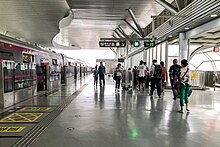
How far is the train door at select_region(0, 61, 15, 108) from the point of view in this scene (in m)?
7.30

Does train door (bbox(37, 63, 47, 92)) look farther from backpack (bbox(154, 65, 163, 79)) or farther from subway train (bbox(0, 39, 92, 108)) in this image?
backpack (bbox(154, 65, 163, 79))

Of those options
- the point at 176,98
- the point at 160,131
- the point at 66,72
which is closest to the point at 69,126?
the point at 160,131

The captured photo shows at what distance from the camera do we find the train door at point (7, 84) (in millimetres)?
7305

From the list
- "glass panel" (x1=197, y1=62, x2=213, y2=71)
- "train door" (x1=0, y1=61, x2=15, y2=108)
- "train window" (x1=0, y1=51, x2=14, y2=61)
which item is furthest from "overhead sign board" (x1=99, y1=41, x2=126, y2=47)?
"glass panel" (x1=197, y1=62, x2=213, y2=71)

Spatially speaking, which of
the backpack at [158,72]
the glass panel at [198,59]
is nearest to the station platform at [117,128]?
the backpack at [158,72]

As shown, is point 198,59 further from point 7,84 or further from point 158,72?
point 7,84

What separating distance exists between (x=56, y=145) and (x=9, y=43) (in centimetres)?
615

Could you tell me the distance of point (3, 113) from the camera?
6.56 meters

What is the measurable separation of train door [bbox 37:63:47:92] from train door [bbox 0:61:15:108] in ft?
13.6

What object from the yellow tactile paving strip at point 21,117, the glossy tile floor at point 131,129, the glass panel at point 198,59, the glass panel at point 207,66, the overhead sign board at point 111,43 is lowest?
the glossy tile floor at point 131,129

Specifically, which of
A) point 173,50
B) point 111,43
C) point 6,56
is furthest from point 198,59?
point 6,56

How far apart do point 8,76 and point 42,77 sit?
16.7 ft

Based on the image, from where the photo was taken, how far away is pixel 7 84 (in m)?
7.66

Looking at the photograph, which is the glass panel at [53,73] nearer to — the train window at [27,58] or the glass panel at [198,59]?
the train window at [27,58]
